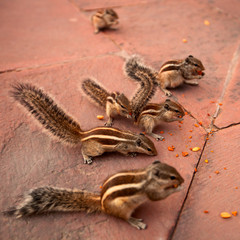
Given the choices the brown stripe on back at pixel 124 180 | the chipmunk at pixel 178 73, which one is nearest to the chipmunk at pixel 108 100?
the chipmunk at pixel 178 73

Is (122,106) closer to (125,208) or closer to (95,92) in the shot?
(95,92)

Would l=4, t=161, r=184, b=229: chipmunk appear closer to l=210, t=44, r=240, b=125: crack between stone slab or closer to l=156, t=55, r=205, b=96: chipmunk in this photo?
l=210, t=44, r=240, b=125: crack between stone slab

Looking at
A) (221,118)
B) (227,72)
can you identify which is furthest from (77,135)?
(227,72)

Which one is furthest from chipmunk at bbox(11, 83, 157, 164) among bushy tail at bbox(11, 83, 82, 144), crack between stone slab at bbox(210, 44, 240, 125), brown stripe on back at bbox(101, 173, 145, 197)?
crack between stone slab at bbox(210, 44, 240, 125)

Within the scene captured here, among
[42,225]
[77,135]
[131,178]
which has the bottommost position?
[42,225]

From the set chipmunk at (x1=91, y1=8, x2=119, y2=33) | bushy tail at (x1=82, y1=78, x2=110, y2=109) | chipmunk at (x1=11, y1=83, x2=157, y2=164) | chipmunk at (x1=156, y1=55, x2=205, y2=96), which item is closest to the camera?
chipmunk at (x1=11, y1=83, x2=157, y2=164)

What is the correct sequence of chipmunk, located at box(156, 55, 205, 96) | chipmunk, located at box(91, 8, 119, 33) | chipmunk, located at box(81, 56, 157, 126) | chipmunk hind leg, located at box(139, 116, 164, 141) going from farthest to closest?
chipmunk, located at box(91, 8, 119, 33), chipmunk, located at box(156, 55, 205, 96), chipmunk, located at box(81, 56, 157, 126), chipmunk hind leg, located at box(139, 116, 164, 141)

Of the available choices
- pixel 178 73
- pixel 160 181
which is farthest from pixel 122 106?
pixel 160 181

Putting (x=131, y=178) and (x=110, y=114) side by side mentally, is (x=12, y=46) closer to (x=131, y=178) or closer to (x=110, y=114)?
(x=110, y=114)
